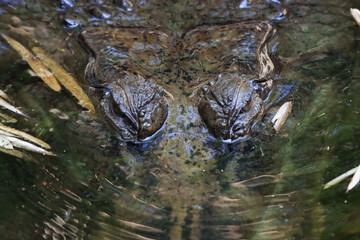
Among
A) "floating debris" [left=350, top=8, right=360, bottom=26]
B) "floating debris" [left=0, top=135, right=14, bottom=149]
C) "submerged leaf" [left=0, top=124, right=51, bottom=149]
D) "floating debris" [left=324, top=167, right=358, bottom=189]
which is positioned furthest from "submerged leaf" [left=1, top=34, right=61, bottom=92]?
"floating debris" [left=350, top=8, right=360, bottom=26]

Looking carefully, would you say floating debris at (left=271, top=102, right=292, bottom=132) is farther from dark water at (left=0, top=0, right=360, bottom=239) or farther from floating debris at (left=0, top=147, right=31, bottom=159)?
floating debris at (left=0, top=147, right=31, bottom=159)

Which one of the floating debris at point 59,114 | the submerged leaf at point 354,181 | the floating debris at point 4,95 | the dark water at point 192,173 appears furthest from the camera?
the floating debris at point 4,95

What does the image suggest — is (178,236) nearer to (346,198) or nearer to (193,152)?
(193,152)

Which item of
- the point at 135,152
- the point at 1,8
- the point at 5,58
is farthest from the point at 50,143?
the point at 1,8

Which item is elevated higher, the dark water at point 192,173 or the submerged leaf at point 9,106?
the submerged leaf at point 9,106

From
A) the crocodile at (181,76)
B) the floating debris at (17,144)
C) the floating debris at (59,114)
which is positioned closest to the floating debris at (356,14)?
the crocodile at (181,76)

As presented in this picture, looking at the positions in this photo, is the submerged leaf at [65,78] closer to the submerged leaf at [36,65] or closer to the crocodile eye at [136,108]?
the submerged leaf at [36,65]

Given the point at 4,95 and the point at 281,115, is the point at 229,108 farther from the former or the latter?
the point at 4,95

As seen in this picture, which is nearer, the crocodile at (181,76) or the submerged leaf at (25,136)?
the crocodile at (181,76)
